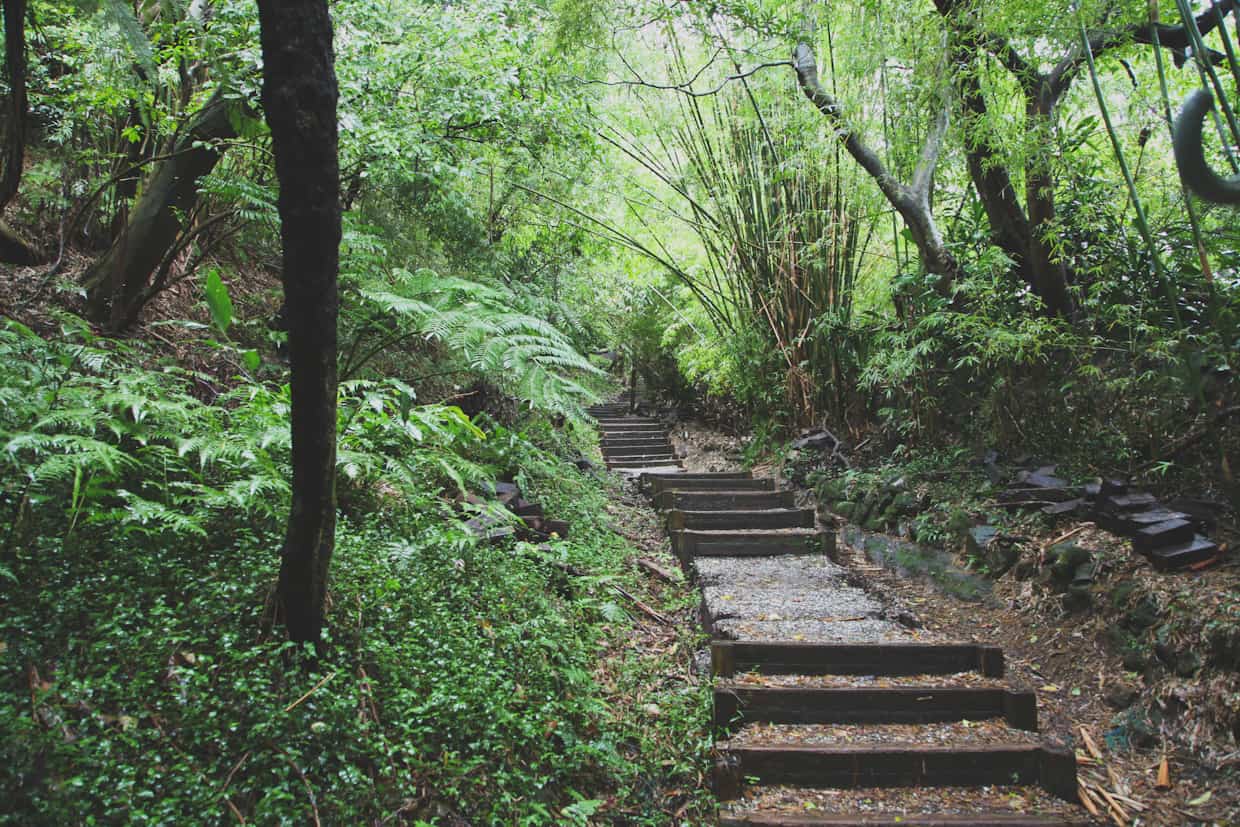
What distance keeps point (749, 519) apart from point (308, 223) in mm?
4134

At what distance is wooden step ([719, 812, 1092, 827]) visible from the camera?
2057 millimetres

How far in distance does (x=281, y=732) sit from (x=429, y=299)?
2.30 meters

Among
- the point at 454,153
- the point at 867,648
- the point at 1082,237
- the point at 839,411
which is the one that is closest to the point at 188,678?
the point at 867,648

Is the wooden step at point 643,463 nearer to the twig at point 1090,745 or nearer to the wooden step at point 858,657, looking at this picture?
the wooden step at point 858,657

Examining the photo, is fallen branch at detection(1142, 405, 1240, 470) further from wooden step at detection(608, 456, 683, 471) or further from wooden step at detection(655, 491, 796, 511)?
wooden step at detection(608, 456, 683, 471)

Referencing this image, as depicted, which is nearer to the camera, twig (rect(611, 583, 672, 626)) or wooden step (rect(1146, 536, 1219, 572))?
wooden step (rect(1146, 536, 1219, 572))

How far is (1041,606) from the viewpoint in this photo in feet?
10.2

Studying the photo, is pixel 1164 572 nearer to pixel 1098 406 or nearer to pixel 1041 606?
pixel 1041 606

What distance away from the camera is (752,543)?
4598 millimetres

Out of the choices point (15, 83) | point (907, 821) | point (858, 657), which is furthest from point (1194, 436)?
point (15, 83)

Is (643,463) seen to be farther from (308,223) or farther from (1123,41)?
(308,223)

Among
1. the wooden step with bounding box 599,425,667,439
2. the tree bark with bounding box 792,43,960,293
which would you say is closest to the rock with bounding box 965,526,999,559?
the tree bark with bounding box 792,43,960,293

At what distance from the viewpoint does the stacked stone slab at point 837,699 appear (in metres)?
2.27

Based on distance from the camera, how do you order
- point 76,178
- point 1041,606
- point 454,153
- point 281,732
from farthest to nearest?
point 454,153 < point 76,178 < point 1041,606 < point 281,732
